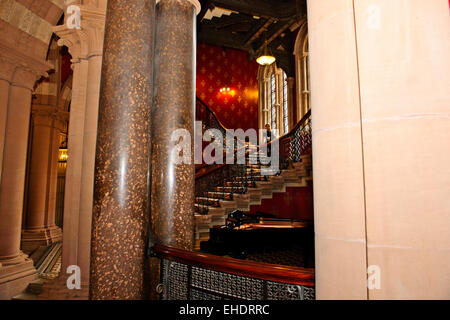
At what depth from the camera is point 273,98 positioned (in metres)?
13.0

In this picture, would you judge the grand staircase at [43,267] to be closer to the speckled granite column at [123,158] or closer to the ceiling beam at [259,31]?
the speckled granite column at [123,158]

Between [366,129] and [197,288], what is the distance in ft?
5.50

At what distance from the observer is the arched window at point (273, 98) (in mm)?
12289

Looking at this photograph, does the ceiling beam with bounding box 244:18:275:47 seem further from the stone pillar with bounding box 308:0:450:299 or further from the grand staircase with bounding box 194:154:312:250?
the stone pillar with bounding box 308:0:450:299

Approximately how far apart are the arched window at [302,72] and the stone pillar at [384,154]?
9689 millimetres

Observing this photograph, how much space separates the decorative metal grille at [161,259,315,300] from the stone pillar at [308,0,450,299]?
0.39 metres

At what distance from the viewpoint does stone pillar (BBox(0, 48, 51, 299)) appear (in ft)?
15.0

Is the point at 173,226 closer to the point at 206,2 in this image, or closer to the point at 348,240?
the point at 348,240

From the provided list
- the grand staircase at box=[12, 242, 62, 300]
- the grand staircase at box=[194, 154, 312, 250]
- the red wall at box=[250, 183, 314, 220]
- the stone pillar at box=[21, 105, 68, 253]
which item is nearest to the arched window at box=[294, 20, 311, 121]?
the grand staircase at box=[194, 154, 312, 250]

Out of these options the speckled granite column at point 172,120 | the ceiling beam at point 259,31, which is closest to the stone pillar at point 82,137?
the speckled granite column at point 172,120

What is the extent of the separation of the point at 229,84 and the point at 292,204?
7.97 metres

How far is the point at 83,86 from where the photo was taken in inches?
147

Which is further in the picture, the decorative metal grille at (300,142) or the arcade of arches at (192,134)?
the decorative metal grille at (300,142)

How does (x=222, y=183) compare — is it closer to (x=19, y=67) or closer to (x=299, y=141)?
(x=299, y=141)
